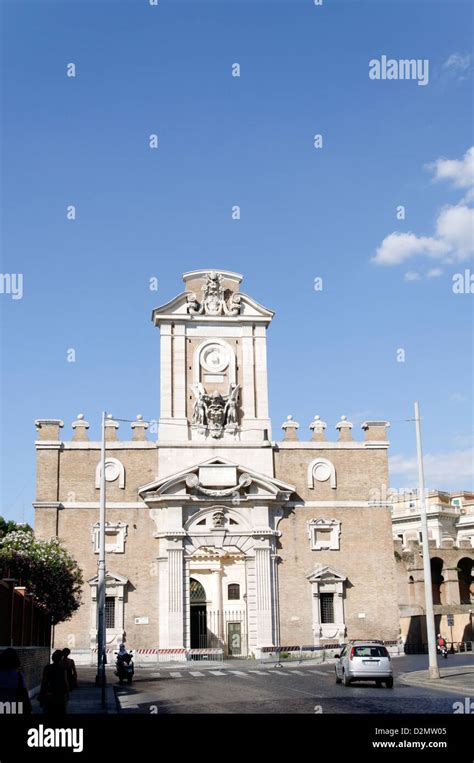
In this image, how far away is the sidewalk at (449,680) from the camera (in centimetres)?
2570

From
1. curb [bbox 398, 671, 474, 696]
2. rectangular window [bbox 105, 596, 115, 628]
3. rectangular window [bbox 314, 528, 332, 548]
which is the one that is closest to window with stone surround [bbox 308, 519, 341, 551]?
rectangular window [bbox 314, 528, 332, 548]

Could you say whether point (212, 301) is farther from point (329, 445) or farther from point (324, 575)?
point (324, 575)

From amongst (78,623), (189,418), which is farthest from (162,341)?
(78,623)

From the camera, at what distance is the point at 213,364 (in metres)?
53.2

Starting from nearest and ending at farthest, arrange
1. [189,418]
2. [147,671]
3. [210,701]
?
[210,701] → [147,671] → [189,418]

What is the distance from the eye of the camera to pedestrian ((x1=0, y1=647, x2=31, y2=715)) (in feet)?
39.5

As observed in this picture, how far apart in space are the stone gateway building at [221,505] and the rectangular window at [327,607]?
77mm

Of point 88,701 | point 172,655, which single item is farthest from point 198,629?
point 88,701

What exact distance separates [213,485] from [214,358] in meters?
7.41

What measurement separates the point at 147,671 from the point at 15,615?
776 inches

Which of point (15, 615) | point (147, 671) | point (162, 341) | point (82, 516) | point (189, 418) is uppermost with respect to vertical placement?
point (162, 341)
